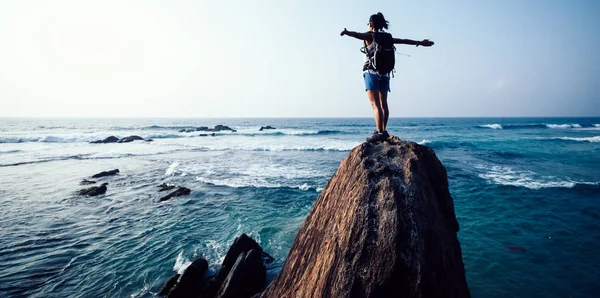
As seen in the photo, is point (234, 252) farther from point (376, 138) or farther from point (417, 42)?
point (417, 42)

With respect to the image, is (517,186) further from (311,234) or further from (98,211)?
(98,211)

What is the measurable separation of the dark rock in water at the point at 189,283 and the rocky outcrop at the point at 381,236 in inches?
128

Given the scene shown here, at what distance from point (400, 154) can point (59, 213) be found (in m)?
14.1

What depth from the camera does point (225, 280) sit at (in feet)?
19.4

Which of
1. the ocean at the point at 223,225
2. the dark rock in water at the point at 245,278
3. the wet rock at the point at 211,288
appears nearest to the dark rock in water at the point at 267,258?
the ocean at the point at 223,225

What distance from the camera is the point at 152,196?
45.4 ft

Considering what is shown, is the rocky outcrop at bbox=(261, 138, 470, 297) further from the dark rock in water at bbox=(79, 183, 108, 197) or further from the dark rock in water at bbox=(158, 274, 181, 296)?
the dark rock in water at bbox=(79, 183, 108, 197)

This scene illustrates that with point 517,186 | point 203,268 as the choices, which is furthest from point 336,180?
point 517,186

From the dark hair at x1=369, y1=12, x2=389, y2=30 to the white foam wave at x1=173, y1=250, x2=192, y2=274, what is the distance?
7.12 m

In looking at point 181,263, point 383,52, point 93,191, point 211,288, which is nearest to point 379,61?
point 383,52

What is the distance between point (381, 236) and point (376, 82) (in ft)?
8.20

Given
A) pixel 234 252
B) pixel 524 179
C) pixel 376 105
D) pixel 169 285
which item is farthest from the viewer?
pixel 524 179

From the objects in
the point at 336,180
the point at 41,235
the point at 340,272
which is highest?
the point at 336,180

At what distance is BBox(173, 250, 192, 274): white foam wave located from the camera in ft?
23.8
